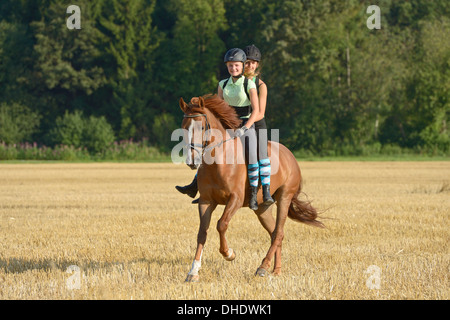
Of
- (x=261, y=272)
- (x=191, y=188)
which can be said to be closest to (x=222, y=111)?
(x=191, y=188)

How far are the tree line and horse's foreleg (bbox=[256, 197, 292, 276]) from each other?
137ft

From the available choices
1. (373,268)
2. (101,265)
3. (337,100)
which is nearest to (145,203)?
(101,265)

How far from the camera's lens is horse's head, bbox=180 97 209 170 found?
25.7 feet

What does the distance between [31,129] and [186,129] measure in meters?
56.6

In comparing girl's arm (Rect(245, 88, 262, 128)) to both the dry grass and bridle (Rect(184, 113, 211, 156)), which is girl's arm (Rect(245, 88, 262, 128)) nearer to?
bridle (Rect(184, 113, 211, 156))

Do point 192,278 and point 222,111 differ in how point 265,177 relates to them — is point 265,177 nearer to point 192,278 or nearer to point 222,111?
point 222,111

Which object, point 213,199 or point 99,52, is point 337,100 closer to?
point 99,52

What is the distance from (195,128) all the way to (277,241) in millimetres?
2283

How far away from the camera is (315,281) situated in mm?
8539

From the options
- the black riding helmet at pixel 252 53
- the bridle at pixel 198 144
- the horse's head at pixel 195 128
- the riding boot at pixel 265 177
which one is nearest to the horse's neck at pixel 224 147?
the bridle at pixel 198 144

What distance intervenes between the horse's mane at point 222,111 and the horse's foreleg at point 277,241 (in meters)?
1.65

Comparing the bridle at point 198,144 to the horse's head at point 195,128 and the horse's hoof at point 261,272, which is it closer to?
the horse's head at point 195,128

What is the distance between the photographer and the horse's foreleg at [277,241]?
9.03 metres

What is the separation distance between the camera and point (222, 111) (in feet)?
28.2
